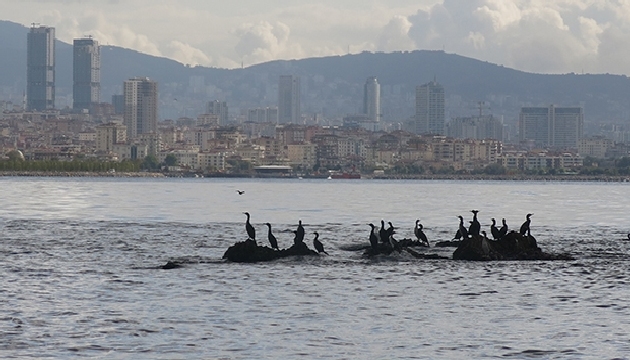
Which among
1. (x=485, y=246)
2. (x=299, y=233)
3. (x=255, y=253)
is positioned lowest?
(x=255, y=253)

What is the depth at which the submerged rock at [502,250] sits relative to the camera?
35.7 meters

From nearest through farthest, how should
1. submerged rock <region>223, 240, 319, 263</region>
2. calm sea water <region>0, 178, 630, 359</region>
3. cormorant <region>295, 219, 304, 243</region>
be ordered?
calm sea water <region>0, 178, 630, 359</region> < submerged rock <region>223, 240, 319, 263</region> < cormorant <region>295, 219, 304, 243</region>

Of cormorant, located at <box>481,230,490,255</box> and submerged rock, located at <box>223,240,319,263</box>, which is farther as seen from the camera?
cormorant, located at <box>481,230,490,255</box>

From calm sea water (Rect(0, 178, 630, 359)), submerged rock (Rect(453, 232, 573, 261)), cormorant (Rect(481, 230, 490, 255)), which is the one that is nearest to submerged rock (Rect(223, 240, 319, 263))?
calm sea water (Rect(0, 178, 630, 359))

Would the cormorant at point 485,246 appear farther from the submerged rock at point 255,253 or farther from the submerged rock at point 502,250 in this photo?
the submerged rock at point 255,253

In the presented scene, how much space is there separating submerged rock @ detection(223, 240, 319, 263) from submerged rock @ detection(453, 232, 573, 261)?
4297 mm

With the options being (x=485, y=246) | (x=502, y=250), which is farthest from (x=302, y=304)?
(x=502, y=250)

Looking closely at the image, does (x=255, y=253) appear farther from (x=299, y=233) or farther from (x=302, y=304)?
(x=302, y=304)

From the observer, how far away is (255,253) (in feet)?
113

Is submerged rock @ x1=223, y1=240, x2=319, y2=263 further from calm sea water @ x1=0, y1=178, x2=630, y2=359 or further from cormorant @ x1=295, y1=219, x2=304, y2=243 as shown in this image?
calm sea water @ x1=0, y1=178, x2=630, y2=359

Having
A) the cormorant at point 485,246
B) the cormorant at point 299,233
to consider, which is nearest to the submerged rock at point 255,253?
the cormorant at point 299,233

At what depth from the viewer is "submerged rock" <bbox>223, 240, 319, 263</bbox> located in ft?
113

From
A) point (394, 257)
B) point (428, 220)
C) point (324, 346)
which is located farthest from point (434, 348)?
point (428, 220)

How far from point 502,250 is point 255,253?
7014 mm
